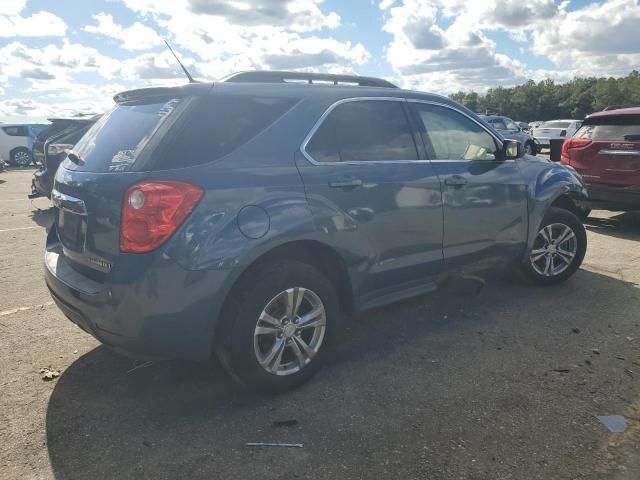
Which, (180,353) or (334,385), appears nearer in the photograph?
(180,353)

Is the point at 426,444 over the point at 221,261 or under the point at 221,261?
under

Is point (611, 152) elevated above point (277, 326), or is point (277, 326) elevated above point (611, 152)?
point (611, 152)

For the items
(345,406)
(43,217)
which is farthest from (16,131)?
(345,406)

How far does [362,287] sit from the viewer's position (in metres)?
3.47

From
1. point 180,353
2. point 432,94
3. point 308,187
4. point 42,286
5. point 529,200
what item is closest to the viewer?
point 180,353

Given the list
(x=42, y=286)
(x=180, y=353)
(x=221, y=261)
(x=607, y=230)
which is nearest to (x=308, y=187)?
(x=221, y=261)

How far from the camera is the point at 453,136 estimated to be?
4180 mm

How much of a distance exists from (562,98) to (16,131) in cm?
8784

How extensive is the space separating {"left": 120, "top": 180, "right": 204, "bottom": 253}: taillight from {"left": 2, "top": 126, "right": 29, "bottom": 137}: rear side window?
24.7 m

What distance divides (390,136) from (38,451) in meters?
2.80

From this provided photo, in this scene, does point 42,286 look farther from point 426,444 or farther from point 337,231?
point 426,444

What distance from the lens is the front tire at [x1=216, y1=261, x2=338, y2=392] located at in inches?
113

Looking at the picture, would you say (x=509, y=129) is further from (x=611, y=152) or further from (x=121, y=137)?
(x=121, y=137)

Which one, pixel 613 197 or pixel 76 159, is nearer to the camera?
pixel 76 159
